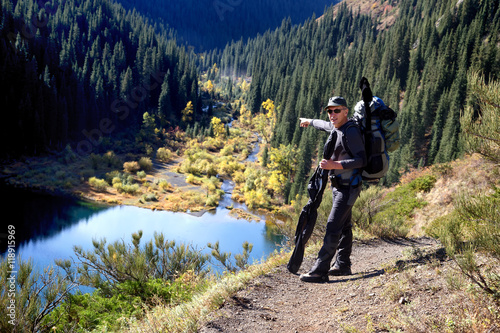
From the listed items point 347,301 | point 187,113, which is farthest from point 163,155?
point 347,301

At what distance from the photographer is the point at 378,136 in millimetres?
3613

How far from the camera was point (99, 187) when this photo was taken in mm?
37375

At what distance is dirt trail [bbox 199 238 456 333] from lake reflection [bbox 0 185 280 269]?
57.9ft

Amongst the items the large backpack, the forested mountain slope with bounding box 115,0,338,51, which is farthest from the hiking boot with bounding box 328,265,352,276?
the forested mountain slope with bounding box 115,0,338,51

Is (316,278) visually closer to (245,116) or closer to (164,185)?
(164,185)

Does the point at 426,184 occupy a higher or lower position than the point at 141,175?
higher

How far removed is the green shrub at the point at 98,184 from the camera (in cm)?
3734

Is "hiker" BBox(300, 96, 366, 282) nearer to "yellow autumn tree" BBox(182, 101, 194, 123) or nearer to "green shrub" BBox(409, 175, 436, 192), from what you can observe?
"green shrub" BBox(409, 175, 436, 192)

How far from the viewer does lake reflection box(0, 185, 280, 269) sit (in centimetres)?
2250

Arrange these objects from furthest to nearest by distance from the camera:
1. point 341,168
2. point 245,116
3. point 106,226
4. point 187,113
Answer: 1. point 245,116
2. point 187,113
3. point 106,226
4. point 341,168

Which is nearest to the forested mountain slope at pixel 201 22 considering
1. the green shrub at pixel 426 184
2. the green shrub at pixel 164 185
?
the green shrub at pixel 164 185

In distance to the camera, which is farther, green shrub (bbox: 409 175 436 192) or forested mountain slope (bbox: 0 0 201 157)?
forested mountain slope (bbox: 0 0 201 157)

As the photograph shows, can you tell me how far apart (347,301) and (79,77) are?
65861 millimetres

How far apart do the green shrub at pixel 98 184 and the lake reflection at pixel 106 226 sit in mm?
4852
